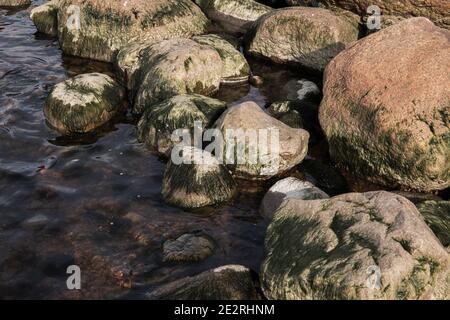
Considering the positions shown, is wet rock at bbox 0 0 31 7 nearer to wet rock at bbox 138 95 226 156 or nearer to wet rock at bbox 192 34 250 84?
wet rock at bbox 192 34 250 84

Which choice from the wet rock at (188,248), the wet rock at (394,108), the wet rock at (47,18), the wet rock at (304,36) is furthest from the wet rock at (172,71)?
the wet rock at (188,248)

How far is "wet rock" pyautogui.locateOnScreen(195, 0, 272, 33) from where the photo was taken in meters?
17.7

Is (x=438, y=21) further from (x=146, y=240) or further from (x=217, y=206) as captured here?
(x=146, y=240)

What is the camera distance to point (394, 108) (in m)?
9.93

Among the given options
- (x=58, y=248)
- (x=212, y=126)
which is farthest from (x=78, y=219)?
(x=212, y=126)

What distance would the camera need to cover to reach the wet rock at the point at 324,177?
10.4 meters

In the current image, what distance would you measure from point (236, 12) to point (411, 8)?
573cm

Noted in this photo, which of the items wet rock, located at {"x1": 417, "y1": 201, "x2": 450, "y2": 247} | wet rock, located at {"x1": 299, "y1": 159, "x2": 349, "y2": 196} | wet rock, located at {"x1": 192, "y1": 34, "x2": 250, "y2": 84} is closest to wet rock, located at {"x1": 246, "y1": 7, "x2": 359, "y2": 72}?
wet rock, located at {"x1": 192, "y1": 34, "x2": 250, "y2": 84}

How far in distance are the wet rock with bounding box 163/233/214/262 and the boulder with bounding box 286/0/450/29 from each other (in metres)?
10.1

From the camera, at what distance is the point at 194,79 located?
42.5ft

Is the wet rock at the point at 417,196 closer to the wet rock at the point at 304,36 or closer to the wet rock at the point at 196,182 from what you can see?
the wet rock at the point at 196,182

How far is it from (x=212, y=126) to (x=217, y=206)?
229 centimetres

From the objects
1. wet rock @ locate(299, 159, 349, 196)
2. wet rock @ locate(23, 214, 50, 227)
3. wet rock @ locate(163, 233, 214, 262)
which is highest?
wet rock @ locate(299, 159, 349, 196)

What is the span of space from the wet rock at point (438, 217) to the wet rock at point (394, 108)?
1019 mm
